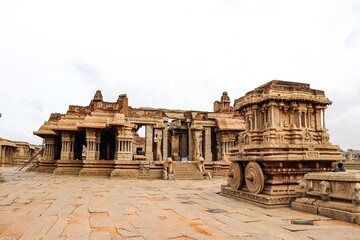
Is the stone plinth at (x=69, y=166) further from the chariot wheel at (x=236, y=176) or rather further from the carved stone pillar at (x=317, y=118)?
the carved stone pillar at (x=317, y=118)

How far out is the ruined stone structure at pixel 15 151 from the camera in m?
33.1

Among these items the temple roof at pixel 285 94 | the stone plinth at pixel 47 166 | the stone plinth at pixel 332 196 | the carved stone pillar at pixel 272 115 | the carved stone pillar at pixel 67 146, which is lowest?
the stone plinth at pixel 47 166

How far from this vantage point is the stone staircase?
1793 centimetres

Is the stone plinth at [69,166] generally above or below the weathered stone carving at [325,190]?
below

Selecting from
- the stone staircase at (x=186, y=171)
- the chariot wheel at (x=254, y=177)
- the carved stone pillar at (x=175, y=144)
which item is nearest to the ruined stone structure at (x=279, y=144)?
the chariot wheel at (x=254, y=177)

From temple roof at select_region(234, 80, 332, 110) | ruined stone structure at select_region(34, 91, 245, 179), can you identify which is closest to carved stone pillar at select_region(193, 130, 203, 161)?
ruined stone structure at select_region(34, 91, 245, 179)

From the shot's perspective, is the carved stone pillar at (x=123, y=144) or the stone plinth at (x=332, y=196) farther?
the carved stone pillar at (x=123, y=144)

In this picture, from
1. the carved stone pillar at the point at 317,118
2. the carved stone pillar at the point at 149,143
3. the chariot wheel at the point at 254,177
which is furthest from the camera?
the carved stone pillar at the point at 149,143

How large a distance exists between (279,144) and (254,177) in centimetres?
115

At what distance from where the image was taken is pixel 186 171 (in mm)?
18531

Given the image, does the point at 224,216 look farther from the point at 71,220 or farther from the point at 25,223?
the point at 25,223

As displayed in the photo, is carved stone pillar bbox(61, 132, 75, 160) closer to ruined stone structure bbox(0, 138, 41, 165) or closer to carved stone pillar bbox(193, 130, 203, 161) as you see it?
carved stone pillar bbox(193, 130, 203, 161)

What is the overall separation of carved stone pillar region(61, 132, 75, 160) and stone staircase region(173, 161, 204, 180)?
8.17 metres

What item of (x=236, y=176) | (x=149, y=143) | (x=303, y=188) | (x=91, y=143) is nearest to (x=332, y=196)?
(x=303, y=188)
